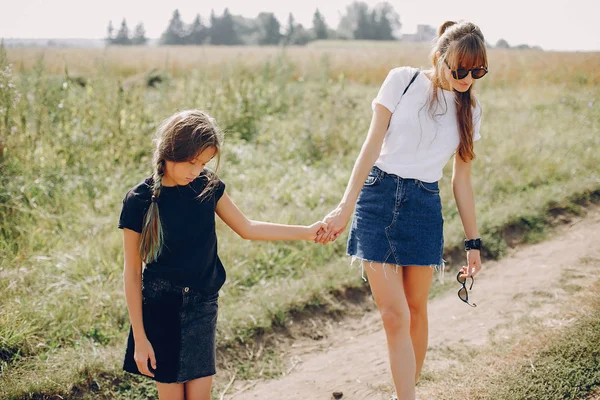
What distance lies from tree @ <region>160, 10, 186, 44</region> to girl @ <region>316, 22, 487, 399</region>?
72.9 meters

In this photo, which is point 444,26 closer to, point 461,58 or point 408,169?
point 461,58

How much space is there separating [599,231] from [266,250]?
11.6ft

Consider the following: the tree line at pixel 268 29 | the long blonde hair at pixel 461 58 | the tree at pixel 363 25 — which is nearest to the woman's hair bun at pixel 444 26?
the long blonde hair at pixel 461 58

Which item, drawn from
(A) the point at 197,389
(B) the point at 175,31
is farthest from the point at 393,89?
(B) the point at 175,31

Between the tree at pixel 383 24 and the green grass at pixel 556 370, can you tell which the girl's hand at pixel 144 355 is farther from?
the tree at pixel 383 24

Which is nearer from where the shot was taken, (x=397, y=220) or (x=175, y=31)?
(x=397, y=220)

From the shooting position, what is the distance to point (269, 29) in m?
77.1

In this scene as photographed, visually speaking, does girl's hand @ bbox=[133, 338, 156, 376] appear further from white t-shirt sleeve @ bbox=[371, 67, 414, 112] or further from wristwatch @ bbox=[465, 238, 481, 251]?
wristwatch @ bbox=[465, 238, 481, 251]

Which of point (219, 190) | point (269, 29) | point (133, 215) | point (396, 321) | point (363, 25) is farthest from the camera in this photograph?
point (363, 25)

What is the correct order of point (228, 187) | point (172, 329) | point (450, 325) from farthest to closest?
point (228, 187), point (450, 325), point (172, 329)

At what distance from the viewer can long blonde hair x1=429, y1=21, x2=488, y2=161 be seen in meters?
2.81

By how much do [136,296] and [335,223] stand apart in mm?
1114

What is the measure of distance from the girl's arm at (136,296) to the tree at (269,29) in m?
72.5

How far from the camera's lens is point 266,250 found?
17.7 feet
